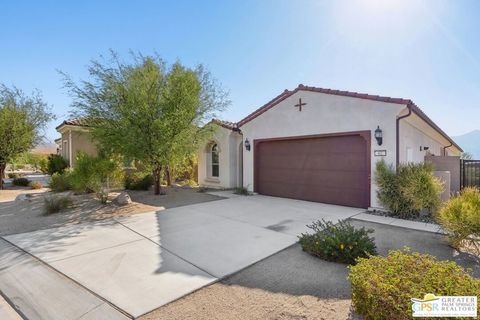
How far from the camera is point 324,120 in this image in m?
10.1

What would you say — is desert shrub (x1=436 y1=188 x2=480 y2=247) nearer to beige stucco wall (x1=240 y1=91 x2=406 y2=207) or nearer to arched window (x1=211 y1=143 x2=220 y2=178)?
beige stucco wall (x1=240 y1=91 x2=406 y2=207)

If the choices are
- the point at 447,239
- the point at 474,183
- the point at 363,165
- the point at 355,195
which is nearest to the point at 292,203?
the point at 355,195

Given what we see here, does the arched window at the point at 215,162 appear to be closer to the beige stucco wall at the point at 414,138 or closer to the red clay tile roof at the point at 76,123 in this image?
the red clay tile roof at the point at 76,123

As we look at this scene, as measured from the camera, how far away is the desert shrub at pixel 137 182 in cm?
1431

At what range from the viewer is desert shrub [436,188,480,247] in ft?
15.7

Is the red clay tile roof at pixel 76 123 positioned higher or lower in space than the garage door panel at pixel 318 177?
higher

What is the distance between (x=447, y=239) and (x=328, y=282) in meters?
3.58

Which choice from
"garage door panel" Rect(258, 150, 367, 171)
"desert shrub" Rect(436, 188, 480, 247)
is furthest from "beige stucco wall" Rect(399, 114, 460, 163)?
"desert shrub" Rect(436, 188, 480, 247)

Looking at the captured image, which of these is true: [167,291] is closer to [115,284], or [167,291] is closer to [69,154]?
[115,284]

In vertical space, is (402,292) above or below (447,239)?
above

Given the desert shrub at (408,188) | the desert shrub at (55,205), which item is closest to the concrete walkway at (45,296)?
the desert shrub at (55,205)

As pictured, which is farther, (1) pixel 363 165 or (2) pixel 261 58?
(2) pixel 261 58

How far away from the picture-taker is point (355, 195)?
9.42 metres

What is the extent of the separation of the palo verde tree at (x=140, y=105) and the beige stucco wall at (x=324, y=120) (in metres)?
3.66
